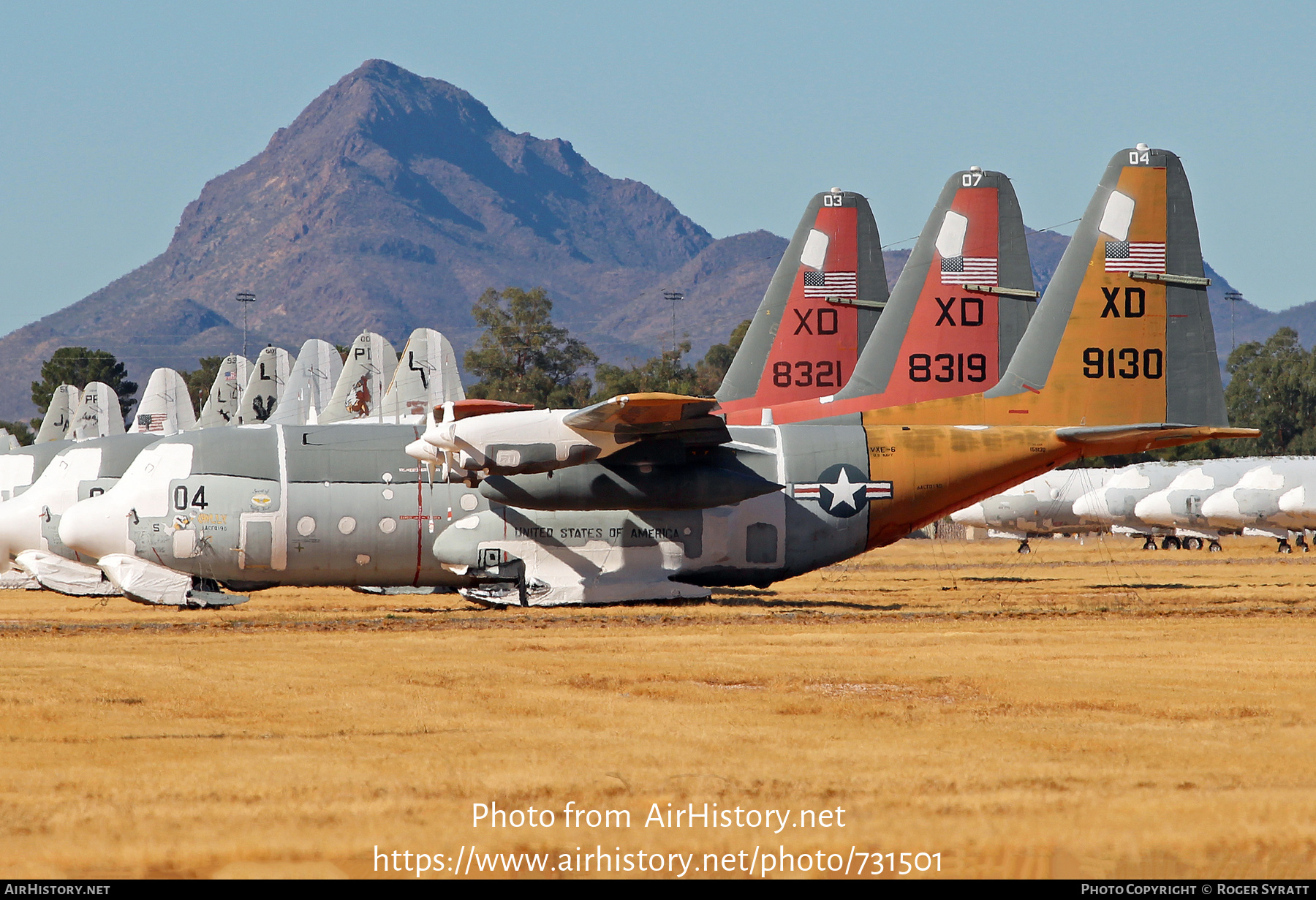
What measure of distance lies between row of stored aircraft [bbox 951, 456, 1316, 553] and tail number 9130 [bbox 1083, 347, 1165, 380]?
3052 centimetres

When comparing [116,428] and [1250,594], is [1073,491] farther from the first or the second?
[116,428]

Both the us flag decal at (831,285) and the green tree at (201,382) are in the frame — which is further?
the green tree at (201,382)

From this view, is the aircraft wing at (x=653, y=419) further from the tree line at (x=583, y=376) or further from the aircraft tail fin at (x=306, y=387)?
the tree line at (x=583, y=376)

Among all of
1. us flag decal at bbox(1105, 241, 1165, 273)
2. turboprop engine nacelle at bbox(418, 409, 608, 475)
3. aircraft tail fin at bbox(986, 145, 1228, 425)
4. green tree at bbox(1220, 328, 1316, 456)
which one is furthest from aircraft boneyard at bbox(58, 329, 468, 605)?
green tree at bbox(1220, 328, 1316, 456)

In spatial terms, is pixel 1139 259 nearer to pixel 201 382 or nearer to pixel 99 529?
pixel 99 529

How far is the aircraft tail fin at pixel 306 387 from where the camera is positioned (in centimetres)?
4994

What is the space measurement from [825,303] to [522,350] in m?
86.2

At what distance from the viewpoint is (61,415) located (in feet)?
208

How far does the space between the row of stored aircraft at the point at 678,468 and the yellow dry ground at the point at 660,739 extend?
2.07m

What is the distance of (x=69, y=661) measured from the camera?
18.0m

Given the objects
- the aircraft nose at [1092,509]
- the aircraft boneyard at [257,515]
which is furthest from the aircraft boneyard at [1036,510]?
the aircraft boneyard at [257,515]

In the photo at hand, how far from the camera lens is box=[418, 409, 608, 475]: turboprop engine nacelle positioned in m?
24.3

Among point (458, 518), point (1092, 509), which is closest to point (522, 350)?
A: point (1092, 509)
